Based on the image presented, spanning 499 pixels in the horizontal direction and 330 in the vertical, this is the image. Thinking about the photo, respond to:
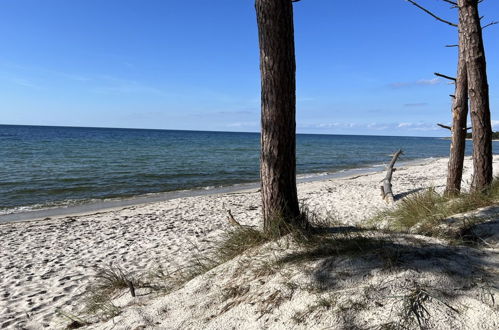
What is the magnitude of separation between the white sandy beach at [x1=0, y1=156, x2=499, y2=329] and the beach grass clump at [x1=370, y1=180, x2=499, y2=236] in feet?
3.69

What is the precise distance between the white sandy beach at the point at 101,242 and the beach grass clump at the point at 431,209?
113 centimetres

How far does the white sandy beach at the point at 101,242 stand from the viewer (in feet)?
16.3

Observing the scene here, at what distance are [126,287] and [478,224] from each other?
4580mm

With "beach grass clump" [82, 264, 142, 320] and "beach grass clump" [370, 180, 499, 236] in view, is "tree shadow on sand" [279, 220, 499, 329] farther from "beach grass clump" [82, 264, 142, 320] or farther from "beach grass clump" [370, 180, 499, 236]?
"beach grass clump" [82, 264, 142, 320]

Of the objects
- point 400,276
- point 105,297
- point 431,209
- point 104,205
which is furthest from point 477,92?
point 104,205

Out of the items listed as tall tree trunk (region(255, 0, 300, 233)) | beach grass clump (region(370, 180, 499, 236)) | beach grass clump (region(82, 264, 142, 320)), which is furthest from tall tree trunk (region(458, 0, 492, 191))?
beach grass clump (region(82, 264, 142, 320))

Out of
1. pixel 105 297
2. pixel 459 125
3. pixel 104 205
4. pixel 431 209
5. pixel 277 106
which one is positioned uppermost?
pixel 277 106

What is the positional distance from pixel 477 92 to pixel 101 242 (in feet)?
28.8

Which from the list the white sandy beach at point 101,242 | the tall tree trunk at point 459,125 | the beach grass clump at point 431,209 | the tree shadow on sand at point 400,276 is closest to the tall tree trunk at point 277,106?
the tree shadow on sand at point 400,276

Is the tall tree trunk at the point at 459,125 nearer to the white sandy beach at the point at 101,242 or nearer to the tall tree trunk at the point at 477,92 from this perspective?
the white sandy beach at the point at 101,242

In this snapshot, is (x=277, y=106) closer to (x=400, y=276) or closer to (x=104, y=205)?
(x=400, y=276)

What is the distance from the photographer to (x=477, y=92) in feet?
22.5

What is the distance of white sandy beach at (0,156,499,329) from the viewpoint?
496 cm

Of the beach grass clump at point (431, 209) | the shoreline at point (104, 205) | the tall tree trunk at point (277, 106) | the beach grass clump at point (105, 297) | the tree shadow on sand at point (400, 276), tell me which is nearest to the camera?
the tree shadow on sand at point (400, 276)
